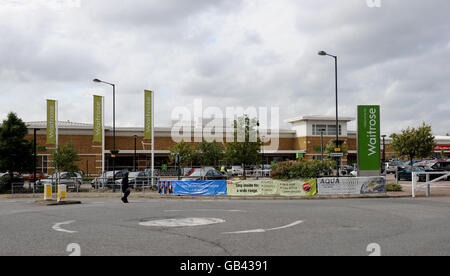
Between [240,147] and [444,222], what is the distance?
131 ft

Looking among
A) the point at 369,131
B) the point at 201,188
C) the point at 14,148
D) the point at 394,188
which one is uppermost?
the point at 369,131

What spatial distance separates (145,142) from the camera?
69.2 meters

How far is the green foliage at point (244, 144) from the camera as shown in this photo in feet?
173

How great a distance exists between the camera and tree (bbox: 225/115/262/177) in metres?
52.7

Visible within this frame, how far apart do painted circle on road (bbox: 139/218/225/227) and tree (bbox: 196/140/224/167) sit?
47655mm

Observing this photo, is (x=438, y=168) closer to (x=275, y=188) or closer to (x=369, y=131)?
(x=369, y=131)

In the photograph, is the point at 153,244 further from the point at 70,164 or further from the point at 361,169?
the point at 70,164

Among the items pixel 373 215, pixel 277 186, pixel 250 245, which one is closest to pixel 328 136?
pixel 277 186

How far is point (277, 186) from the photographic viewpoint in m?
26.3

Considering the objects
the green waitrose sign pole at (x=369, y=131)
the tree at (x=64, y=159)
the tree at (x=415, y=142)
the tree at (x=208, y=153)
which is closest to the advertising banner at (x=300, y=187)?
the green waitrose sign pole at (x=369, y=131)

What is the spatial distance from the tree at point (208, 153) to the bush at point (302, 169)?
3016 centimetres

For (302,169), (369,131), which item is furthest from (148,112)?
(369,131)

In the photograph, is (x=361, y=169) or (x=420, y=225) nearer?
(x=420, y=225)

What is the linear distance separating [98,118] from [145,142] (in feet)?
82.8
